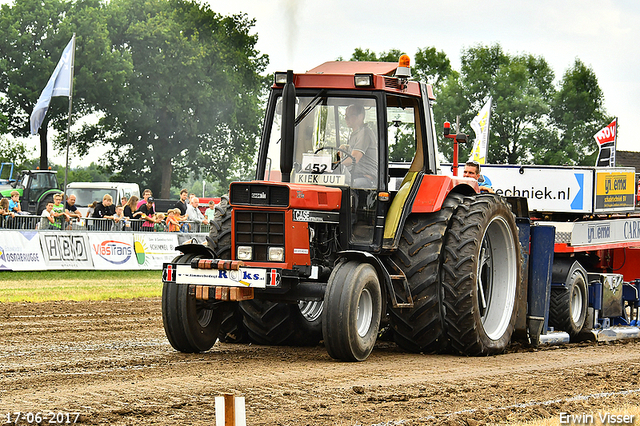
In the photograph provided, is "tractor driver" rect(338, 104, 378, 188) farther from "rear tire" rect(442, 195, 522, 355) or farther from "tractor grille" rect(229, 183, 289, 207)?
"rear tire" rect(442, 195, 522, 355)

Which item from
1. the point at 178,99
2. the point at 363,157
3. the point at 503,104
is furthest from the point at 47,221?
the point at 503,104

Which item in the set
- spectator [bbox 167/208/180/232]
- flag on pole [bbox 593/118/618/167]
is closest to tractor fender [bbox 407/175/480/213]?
spectator [bbox 167/208/180/232]

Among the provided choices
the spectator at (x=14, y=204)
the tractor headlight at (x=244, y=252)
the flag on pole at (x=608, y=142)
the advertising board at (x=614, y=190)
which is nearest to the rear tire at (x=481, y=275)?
the tractor headlight at (x=244, y=252)

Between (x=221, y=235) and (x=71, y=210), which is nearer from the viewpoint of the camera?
(x=221, y=235)

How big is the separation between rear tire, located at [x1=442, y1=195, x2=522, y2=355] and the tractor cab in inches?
30.7

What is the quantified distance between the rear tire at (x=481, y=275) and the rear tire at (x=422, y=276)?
0.13m

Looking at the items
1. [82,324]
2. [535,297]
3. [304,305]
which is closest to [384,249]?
[304,305]

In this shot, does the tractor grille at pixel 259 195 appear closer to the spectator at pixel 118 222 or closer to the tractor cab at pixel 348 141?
the tractor cab at pixel 348 141

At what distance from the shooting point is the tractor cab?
803cm

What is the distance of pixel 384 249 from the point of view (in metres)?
8.00

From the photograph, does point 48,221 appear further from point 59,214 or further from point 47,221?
point 59,214

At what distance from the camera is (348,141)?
8.10 m

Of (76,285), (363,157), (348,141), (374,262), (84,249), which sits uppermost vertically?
(348,141)

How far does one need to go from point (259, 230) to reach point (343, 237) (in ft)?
2.75
